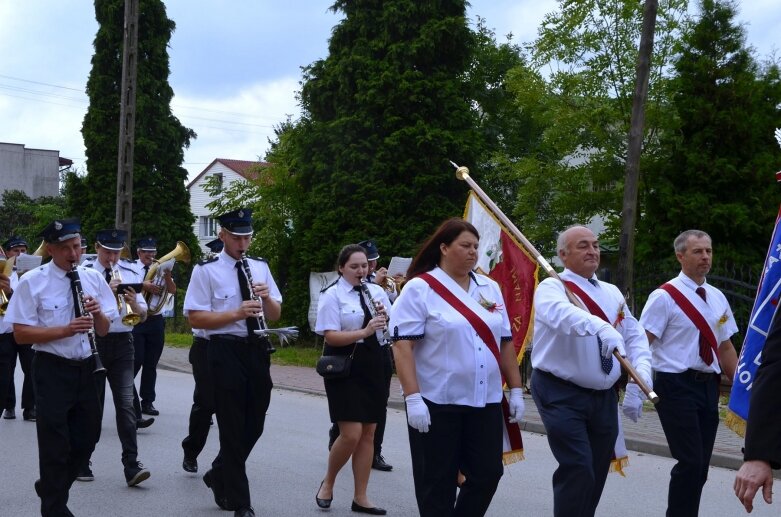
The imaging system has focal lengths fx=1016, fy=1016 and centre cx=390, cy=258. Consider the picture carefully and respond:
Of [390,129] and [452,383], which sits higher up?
[390,129]

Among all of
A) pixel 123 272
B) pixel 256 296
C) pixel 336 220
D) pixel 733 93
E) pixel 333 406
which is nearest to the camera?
pixel 256 296

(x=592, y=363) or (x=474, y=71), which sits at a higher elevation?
(x=474, y=71)

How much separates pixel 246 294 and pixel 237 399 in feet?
2.48

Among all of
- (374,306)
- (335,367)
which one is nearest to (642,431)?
(374,306)

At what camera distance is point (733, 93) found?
19094mm

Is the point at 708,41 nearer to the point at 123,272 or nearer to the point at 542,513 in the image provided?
the point at 123,272

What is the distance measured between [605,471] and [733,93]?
1486 centimetres

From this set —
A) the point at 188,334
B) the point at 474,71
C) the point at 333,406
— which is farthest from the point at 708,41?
the point at 188,334

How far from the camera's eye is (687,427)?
253 inches

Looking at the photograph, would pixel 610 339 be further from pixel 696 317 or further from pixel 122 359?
pixel 122 359

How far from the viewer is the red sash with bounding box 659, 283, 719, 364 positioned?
6742 mm

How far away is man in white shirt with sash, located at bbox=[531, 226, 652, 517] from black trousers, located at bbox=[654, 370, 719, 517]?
735mm

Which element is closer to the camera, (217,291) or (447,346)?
(447,346)

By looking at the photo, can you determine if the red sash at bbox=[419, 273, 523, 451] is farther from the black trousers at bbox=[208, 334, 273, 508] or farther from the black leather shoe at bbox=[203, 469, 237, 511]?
the black leather shoe at bbox=[203, 469, 237, 511]
